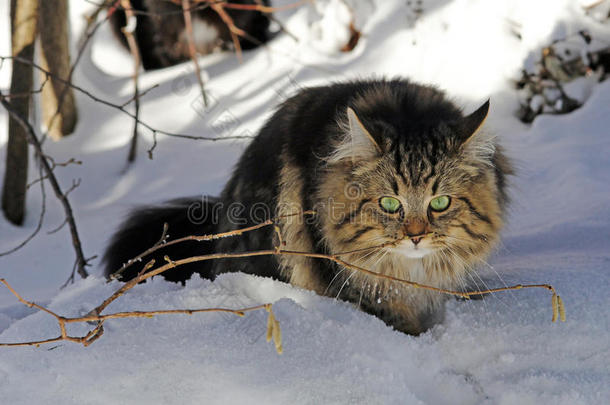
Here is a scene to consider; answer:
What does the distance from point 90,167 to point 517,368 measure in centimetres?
310

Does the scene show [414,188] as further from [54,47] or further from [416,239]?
[54,47]

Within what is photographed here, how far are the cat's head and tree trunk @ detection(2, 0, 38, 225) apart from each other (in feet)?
6.45

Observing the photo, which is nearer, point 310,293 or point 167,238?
point 310,293

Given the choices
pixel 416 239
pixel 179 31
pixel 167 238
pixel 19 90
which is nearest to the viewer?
pixel 416 239

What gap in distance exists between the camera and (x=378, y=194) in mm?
1751

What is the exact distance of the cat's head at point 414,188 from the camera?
5.62 ft

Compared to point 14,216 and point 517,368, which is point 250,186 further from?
point 14,216

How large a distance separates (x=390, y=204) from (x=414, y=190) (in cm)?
9

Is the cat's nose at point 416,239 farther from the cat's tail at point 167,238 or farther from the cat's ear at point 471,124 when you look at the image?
the cat's tail at point 167,238

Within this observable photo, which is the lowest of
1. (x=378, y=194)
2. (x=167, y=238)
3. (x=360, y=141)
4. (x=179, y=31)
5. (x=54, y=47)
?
(x=167, y=238)

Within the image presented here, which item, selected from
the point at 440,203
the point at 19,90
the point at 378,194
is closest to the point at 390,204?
the point at 378,194

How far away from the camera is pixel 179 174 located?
367 cm

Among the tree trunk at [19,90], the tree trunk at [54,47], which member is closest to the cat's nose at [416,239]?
the tree trunk at [19,90]

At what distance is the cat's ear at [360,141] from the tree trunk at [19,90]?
200 centimetres
